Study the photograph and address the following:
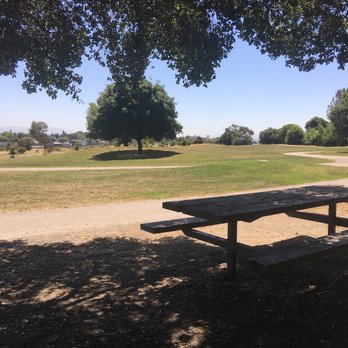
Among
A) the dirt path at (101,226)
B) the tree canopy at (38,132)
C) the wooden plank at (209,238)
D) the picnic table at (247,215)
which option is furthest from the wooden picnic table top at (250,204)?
the tree canopy at (38,132)

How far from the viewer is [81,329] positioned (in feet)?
11.4

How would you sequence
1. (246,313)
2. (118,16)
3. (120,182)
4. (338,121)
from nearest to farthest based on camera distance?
(246,313), (118,16), (120,182), (338,121)

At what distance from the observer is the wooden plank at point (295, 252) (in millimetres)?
3812

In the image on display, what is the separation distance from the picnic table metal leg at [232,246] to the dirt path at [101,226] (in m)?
1.92

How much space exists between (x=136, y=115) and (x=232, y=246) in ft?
123

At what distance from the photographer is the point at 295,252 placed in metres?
4.15

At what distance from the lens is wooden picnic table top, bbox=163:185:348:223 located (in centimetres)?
423

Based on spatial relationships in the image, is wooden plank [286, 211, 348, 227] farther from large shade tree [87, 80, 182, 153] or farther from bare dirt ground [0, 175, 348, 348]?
large shade tree [87, 80, 182, 153]

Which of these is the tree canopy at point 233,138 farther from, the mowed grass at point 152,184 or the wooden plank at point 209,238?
the wooden plank at point 209,238

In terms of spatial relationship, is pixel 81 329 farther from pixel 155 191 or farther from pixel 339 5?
pixel 155 191

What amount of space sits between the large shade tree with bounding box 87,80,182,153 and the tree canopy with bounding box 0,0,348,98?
1363 inches

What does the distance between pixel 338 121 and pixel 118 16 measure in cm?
4840

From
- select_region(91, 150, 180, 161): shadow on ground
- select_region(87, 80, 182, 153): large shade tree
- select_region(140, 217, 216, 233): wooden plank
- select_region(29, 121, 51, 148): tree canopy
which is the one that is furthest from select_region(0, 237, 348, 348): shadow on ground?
select_region(29, 121, 51, 148): tree canopy

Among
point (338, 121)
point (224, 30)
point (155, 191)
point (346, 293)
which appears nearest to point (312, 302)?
point (346, 293)
